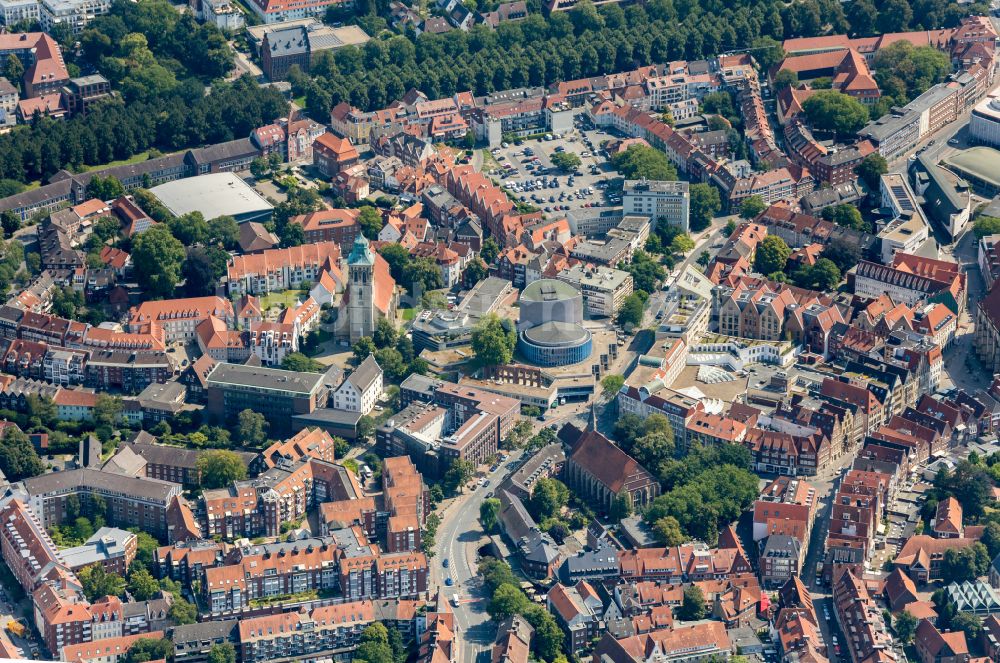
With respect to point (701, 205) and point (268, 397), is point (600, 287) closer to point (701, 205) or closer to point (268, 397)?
point (701, 205)

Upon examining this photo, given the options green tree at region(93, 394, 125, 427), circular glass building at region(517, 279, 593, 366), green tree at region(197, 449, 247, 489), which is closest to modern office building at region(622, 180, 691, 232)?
circular glass building at region(517, 279, 593, 366)

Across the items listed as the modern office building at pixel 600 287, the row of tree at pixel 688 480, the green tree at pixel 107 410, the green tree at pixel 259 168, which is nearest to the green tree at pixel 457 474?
the row of tree at pixel 688 480

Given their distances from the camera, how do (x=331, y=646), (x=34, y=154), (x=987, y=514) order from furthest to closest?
(x=34, y=154) < (x=987, y=514) < (x=331, y=646)

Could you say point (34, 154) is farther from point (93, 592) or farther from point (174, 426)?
point (93, 592)

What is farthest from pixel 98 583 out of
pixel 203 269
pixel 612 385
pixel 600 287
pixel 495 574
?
pixel 600 287

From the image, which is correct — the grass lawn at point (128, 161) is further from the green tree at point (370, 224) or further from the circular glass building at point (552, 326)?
the circular glass building at point (552, 326)

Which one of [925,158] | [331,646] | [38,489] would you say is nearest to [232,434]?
[38,489]
